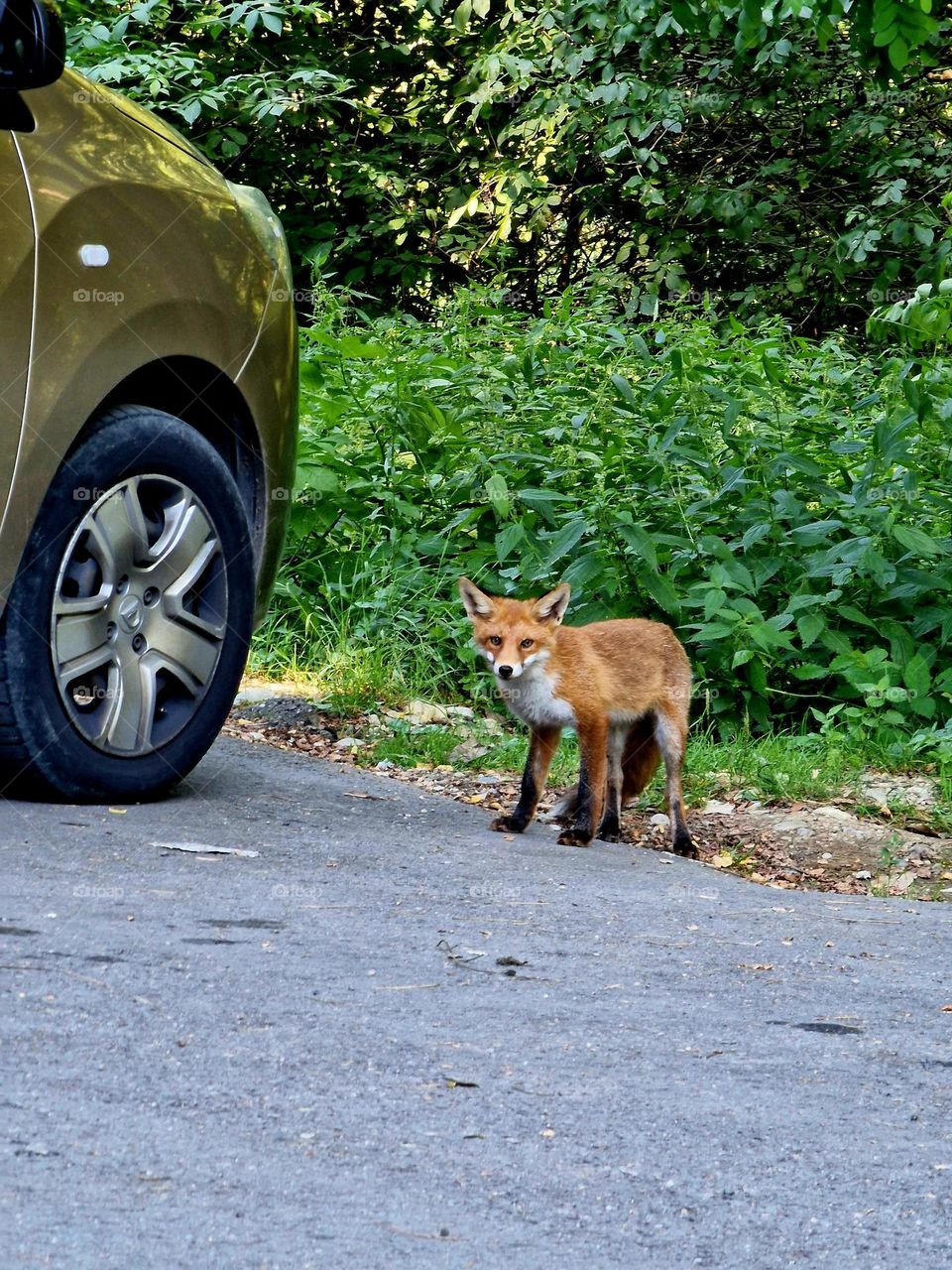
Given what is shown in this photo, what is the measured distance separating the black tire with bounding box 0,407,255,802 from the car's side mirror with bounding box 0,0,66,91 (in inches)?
36.9

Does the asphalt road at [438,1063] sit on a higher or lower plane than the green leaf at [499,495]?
lower

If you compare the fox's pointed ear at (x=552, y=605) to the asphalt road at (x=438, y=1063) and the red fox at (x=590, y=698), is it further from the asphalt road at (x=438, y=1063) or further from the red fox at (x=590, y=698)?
the asphalt road at (x=438, y=1063)

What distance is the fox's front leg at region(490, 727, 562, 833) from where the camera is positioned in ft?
18.8

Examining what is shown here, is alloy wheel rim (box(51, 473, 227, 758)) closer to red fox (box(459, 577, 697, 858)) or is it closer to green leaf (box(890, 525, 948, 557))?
red fox (box(459, 577, 697, 858))

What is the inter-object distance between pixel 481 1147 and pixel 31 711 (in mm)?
2234

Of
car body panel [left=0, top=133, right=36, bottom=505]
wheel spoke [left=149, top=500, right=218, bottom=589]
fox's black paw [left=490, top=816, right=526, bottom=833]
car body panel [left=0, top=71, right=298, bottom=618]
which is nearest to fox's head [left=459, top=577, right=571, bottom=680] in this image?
fox's black paw [left=490, top=816, right=526, bottom=833]

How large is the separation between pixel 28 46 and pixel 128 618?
4.96 ft

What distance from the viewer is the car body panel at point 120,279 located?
441cm

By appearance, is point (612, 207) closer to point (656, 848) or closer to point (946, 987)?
point (656, 848)

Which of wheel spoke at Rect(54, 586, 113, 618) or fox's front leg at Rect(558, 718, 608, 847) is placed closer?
wheel spoke at Rect(54, 586, 113, 618)

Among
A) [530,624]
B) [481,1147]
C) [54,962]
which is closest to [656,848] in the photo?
[530,624]

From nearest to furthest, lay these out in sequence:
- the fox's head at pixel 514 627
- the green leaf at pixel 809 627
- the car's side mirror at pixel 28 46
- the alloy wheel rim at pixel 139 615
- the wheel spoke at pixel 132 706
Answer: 1. the car's side mirror at pixel 28 46
2. the alloy wheel rim at pixel 139 615
3. the wheel spoke at pixel 132 706
4. the fox's head at pixel 514 627
5. the green leaf at pixel 809 627

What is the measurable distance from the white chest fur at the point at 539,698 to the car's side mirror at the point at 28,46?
2524 mm

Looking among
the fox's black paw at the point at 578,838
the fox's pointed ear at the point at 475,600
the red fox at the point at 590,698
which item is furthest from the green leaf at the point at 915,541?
the fox's black paw at the point at 578,838
